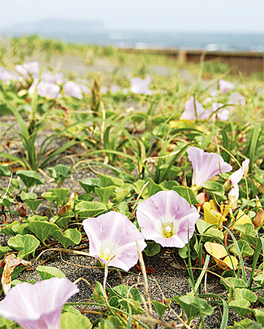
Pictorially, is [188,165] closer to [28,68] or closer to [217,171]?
[217,171]

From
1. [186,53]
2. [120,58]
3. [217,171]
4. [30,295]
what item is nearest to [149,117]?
[217,171]

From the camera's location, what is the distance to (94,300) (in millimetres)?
761

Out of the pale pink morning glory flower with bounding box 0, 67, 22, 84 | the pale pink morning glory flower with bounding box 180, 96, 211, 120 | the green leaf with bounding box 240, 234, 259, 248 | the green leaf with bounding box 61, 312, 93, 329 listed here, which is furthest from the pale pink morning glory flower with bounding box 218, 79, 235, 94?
the green leaf with bounding box 61, 312, 93, 329

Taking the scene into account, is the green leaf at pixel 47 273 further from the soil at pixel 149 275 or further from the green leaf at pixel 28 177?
the green leaf at pixel 28 177

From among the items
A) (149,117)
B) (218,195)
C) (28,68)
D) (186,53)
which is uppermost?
(186,53)

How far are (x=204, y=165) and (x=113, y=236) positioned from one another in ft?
1.53

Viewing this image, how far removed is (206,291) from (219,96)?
193 cm

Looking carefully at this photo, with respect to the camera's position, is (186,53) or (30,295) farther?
(186,53)

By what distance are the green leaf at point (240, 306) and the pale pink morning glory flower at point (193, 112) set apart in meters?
1.07

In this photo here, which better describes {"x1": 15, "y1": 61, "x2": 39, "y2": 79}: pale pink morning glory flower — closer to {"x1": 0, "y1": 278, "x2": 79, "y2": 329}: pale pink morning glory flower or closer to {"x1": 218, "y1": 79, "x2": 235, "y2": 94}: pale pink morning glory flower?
{"x1": 218, "y1": 79, "x2": 235, "y2": 94}: pale pink morning glory flower

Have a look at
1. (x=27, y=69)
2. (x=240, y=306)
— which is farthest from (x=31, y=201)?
(x=27, y=69)

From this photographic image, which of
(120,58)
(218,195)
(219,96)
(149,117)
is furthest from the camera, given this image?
(120,58)

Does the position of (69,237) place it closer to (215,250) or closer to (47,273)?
(47,273)

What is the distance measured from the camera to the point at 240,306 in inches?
26.1
